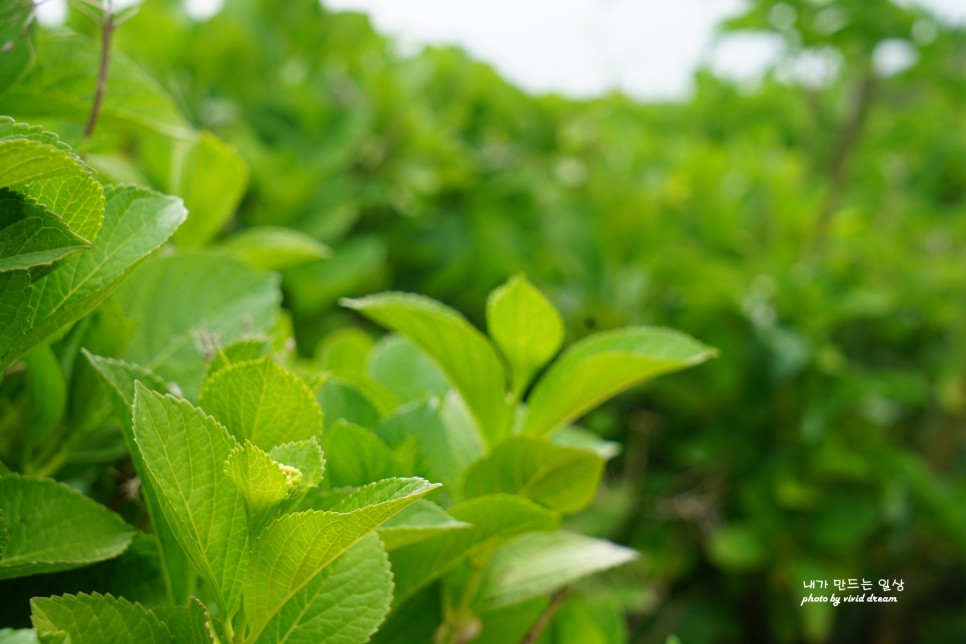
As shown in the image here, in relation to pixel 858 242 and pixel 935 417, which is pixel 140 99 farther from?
pixel 935 417

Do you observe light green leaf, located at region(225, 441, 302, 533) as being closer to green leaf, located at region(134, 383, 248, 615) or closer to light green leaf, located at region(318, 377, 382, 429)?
green leaf, located at region(134, 383, 248, 615)

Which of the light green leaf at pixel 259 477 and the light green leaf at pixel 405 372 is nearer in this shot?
the light green leaf at pixel 259 477

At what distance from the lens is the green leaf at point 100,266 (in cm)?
41

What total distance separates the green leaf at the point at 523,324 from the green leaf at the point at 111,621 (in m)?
0.27

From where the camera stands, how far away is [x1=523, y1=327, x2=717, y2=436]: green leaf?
548 mm

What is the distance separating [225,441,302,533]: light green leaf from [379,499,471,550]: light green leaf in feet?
0.27

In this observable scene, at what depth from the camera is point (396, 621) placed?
540mm

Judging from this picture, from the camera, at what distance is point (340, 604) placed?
0.42 metres

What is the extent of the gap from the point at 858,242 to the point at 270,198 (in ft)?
4.75

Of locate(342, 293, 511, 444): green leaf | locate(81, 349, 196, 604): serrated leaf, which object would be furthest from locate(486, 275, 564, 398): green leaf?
locate(81, 349, 196, 604): serrated leaf

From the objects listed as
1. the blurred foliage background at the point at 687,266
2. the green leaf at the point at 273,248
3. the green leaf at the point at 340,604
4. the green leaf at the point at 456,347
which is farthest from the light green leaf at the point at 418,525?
the blurred foliage background at the point at 687,266

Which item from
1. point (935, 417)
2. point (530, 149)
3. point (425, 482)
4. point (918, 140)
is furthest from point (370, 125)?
point (918, 140)

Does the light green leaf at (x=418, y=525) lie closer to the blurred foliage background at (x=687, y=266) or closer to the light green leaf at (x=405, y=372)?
the light green leaf at (x=405, y=372)

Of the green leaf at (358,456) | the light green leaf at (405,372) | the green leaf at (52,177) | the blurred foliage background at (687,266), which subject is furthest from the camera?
the blurred foliage background at (687,266)
